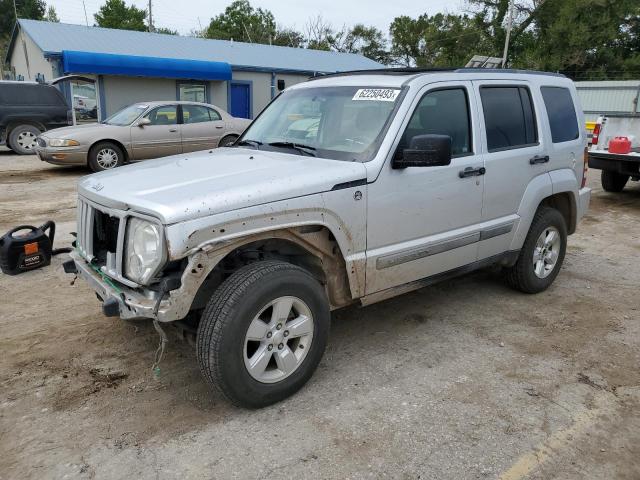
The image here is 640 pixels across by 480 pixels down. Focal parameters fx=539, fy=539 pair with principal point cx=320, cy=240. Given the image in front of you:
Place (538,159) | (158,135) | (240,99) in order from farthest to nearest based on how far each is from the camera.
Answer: (240,99), (158,135), (538,159)

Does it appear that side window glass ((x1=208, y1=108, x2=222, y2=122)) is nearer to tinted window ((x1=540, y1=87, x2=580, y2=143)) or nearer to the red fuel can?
the red fuel can

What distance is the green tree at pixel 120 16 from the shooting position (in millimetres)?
55469

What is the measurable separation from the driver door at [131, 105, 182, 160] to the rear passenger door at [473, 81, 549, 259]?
8.97 metres

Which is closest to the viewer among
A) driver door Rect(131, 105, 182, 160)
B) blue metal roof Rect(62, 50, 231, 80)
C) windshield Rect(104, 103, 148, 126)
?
driver door Rect(131, 105, 182, 160)

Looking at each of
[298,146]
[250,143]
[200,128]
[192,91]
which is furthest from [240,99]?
[298,146]

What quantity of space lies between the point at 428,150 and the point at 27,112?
13.4 meters

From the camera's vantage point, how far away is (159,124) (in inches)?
473

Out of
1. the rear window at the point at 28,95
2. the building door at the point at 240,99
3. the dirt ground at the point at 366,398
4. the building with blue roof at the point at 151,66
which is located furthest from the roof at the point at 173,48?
the dirt ground at the point at 366,398

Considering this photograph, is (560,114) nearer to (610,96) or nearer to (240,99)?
(610,96)

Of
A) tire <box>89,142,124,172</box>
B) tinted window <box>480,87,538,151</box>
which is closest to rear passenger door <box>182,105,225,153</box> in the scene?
tire <box>89,142,124,172</box>

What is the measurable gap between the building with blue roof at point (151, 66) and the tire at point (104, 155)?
5.72m

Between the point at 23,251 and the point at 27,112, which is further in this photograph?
the point at 27,112

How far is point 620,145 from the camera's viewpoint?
9.26 meters

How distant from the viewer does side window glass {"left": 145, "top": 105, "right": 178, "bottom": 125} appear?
39.2ft
